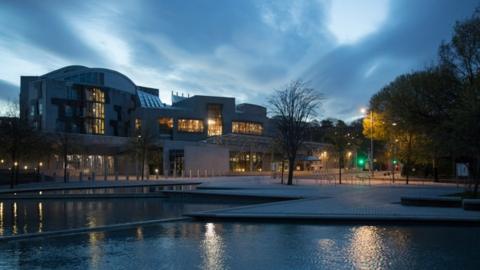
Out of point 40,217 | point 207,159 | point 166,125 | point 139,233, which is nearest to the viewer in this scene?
point 139,233

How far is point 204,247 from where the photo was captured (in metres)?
11.3

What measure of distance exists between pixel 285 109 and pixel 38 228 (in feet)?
87.4

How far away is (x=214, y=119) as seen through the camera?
91.8 meters

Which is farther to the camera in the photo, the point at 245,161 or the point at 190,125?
the point at 190,125

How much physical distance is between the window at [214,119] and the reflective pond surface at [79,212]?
2533 inches

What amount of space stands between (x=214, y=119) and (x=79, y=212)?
72.0 metres

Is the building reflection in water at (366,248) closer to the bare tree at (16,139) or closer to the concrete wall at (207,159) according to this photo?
the bare tree at (16,139)

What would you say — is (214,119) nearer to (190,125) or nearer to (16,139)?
(190,125)

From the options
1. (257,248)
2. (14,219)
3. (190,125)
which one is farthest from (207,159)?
(257,248)

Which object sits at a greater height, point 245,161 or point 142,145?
point 142,145

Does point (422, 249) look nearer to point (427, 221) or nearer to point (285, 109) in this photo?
point (427, 221)

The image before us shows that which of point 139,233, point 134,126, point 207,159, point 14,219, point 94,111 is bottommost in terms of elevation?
point 14,219

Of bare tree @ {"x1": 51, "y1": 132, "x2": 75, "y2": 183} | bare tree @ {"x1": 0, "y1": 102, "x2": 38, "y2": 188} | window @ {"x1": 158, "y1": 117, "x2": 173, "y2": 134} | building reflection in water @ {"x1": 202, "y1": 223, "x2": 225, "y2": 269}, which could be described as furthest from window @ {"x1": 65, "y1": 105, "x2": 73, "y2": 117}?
building reflection in water @ {"x1": 202, "y1": 223, "x2": 225, "y2": 269}

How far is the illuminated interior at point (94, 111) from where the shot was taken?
8838 centimetres
